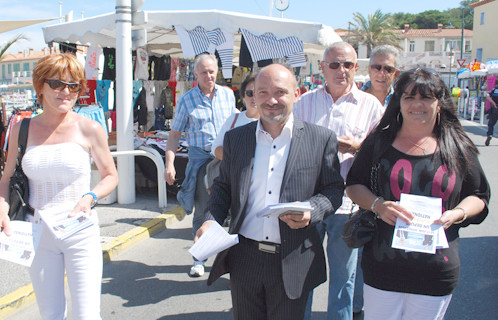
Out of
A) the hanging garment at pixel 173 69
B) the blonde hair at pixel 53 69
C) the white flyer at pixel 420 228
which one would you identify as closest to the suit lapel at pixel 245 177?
the white flyer at pixel 420 228

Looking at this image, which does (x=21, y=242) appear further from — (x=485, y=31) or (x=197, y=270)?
(x=485, y=31)

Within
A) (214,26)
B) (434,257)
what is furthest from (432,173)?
(214,26)

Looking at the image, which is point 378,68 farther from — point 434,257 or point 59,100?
point 59,100

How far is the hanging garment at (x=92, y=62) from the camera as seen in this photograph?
9.11 m

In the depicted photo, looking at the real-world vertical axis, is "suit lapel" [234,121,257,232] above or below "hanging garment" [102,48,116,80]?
below

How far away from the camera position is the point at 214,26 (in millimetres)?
6910

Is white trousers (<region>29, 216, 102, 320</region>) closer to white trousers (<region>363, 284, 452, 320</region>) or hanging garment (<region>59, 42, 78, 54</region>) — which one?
white trousers (<region>363, 284, 452, 320</region>)

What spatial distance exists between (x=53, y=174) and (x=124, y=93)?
4.44 metres

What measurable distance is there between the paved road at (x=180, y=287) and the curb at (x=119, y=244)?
0.07 meters

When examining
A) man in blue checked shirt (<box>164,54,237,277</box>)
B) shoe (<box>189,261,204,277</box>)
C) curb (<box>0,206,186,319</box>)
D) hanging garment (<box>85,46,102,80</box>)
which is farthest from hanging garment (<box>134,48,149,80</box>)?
Result: shoe (<box>189,261,204,277</box>)

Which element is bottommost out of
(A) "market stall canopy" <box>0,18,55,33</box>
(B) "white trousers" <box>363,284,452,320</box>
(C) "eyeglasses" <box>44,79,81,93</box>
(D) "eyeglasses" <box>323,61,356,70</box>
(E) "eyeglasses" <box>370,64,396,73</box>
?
(B) "white trousers" <box>363,284,452,320</box>

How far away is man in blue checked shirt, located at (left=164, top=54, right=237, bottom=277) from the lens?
4.69 meters

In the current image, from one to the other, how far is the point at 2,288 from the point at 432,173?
3.82 metres

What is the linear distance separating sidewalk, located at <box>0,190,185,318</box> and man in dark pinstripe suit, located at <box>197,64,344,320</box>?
99.4 inches
